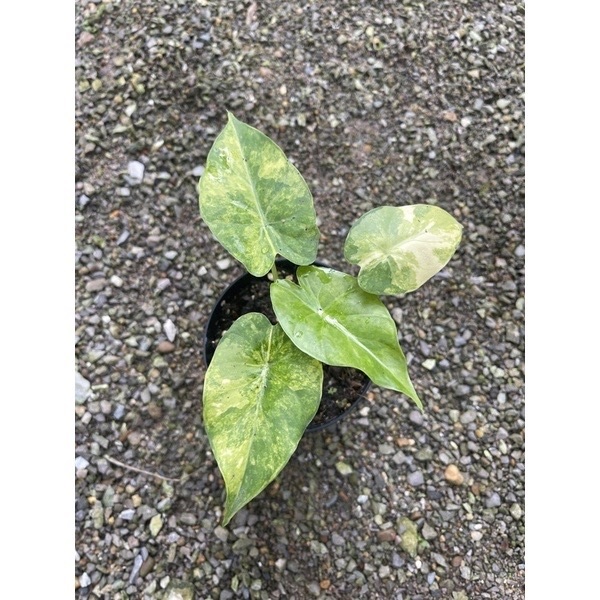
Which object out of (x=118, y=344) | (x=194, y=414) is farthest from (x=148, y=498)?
(x=118, y=344)

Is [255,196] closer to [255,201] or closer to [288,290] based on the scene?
[255,201]

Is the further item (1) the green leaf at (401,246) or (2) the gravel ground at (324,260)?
(2) the gravel ground at (324,260)

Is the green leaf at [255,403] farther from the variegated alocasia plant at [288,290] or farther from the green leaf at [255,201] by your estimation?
the green leaf at [255,201]

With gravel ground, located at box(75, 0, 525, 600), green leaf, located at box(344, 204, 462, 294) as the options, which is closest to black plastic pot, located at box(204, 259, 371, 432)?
gravel ground, located at box(75, 0, 525, 600)

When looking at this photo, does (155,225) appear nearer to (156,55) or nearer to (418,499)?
(156,55)

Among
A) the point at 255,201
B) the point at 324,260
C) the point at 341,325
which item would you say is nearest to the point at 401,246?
the point at 341,325

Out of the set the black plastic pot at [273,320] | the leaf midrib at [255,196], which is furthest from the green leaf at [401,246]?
the black plastic pot at [273,320]

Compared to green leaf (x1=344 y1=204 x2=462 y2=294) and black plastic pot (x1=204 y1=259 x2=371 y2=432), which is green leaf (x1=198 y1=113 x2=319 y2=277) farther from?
black plastic pot (x1=204 y1=259 x2=371 y2=432)
